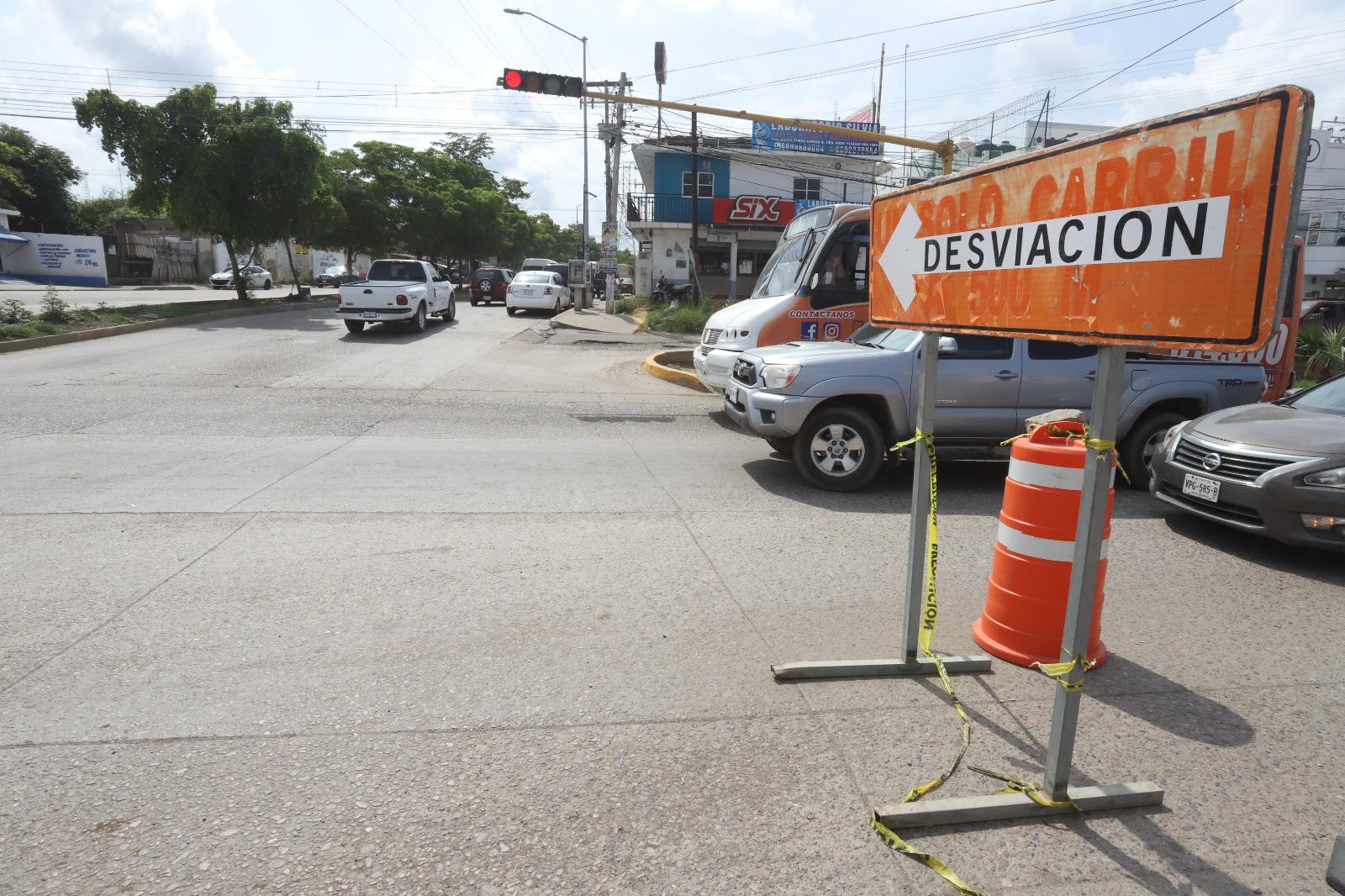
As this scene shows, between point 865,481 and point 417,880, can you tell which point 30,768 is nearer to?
point 417,880

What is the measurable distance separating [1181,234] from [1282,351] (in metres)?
8.63

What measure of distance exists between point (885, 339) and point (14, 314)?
60.5 ft

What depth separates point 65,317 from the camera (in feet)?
58.0

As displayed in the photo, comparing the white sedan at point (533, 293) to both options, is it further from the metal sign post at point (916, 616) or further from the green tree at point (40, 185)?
the green tree at point (40, 185)

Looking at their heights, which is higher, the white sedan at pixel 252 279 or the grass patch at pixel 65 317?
the white sedan at pixel 252 279

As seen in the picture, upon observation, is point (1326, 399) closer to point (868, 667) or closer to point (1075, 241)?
point (868, 667)

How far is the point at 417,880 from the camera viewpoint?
2.32 metres

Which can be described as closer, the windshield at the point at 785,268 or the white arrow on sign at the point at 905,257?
the white arrow on sign at the point at 905,257

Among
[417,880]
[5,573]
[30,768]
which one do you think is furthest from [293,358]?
[417,880]

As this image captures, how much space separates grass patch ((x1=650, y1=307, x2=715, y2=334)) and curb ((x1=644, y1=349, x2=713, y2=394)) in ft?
18.7

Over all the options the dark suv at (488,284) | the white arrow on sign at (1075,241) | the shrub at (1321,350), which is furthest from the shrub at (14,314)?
the shrub at (1321,350)

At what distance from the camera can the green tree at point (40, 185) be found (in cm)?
5069

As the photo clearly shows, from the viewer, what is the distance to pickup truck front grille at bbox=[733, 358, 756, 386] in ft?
24.3

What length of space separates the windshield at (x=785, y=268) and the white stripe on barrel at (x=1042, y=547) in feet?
23.3
